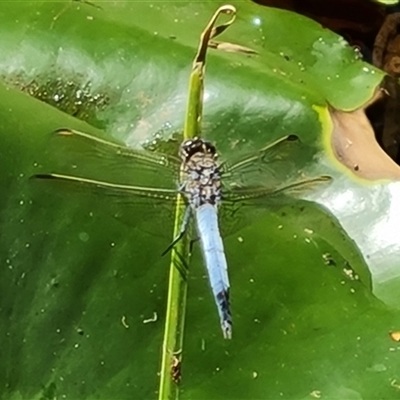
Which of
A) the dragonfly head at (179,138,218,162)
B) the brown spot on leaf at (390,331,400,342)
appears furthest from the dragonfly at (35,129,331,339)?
the brown spot on leaf at (390,331,400,342)

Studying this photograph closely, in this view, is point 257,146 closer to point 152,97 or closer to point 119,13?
point 152,97

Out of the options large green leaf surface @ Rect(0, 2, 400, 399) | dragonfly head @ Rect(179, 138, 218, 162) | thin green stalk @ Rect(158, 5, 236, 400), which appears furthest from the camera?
dragonfly head @ Rect(179, 138, 218, 162)

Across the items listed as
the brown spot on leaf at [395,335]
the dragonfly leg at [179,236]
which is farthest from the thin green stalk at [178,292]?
the brown spot on leaf at [395,335]

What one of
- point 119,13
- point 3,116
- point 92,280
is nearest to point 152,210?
point 92,280

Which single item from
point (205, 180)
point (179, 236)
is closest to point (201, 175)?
point (205, 180)

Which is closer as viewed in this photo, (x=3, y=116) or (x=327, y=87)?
(x=3, y=116)

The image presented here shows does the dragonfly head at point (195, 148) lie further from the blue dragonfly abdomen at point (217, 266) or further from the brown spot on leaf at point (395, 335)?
the brown spot on leaf at point (395, 335)

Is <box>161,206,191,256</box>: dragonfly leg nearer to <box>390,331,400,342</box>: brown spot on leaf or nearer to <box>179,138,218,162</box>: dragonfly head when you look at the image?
<box>179,138,218,162</box>: dragonfly head
